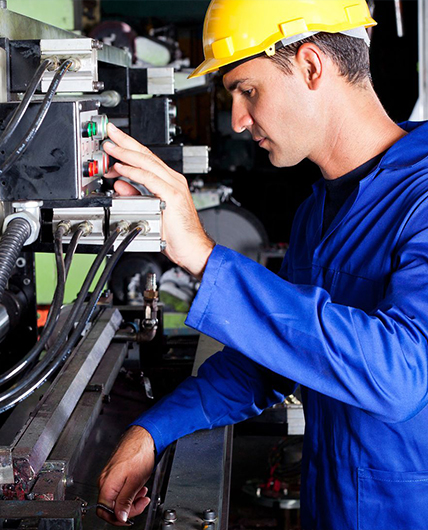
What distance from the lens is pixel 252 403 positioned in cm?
123

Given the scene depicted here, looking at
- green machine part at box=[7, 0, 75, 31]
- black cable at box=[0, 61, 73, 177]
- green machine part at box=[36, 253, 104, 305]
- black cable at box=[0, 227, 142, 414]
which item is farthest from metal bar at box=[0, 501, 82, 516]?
green machine part at box=[36, 253, 104, 305]

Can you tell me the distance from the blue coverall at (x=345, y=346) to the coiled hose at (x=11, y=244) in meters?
0.26

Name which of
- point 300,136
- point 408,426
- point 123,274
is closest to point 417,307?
point 408,426

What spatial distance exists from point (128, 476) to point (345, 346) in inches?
16.2

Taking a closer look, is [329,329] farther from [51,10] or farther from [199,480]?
[51,10]

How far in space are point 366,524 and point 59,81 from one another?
83 centimetres

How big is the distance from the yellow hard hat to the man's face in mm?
26

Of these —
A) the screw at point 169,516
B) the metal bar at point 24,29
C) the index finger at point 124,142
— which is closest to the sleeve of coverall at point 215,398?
the screw at point 169,516

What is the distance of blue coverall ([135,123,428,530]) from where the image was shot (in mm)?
830

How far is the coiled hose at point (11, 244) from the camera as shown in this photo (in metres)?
0.88

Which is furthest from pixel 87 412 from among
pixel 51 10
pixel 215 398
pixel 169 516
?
pixel 51 10

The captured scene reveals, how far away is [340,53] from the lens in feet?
3.49

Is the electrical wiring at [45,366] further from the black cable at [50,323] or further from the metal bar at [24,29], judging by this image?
the metal bar at [24,29]

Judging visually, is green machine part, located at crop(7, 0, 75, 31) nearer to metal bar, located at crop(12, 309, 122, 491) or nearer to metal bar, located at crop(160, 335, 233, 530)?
metal bar, located at crop(12, 309, 122, 491)
